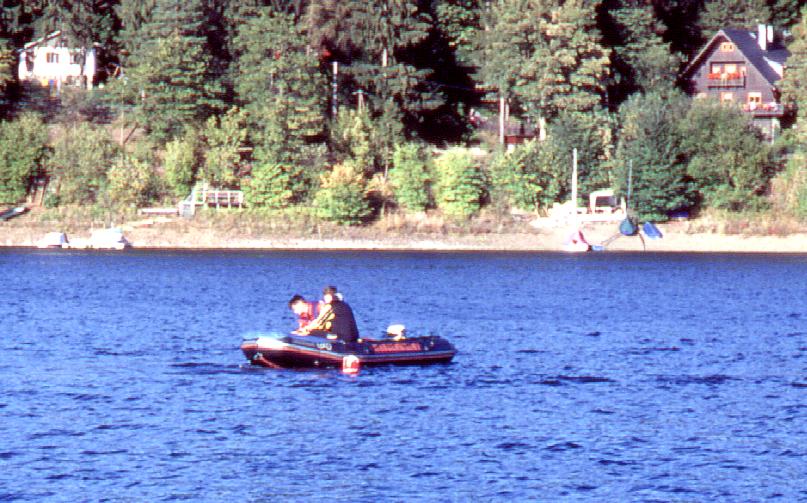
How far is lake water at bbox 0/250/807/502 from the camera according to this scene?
29156 mm

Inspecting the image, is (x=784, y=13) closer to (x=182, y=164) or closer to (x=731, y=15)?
(x=731, y=15)

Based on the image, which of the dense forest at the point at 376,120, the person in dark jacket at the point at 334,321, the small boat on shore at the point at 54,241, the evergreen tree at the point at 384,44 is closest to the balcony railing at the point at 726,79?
the dense forest at the point at 376,120

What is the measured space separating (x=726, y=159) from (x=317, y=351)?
71.1 metres

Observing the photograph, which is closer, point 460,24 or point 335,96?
point 335,96

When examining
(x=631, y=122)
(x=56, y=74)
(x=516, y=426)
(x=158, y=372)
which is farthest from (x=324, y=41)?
(x=516, y=426)

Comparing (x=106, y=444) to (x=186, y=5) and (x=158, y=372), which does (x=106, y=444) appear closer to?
(x=158, y=372)

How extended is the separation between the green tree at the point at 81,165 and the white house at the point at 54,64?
49.6 feet

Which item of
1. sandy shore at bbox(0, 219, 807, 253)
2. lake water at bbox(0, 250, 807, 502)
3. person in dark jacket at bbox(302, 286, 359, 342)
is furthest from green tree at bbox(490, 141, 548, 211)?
person in dark jacket at bbox(302, 286, 359, 342)

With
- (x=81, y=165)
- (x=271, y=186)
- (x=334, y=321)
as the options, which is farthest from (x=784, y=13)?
(x=334, y=321)

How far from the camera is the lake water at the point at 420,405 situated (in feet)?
95.7

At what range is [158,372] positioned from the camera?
4284 centimetres

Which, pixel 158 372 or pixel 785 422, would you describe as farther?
pixel 158 372

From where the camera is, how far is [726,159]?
106750 millimetres

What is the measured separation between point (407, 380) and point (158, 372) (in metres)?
7.47
